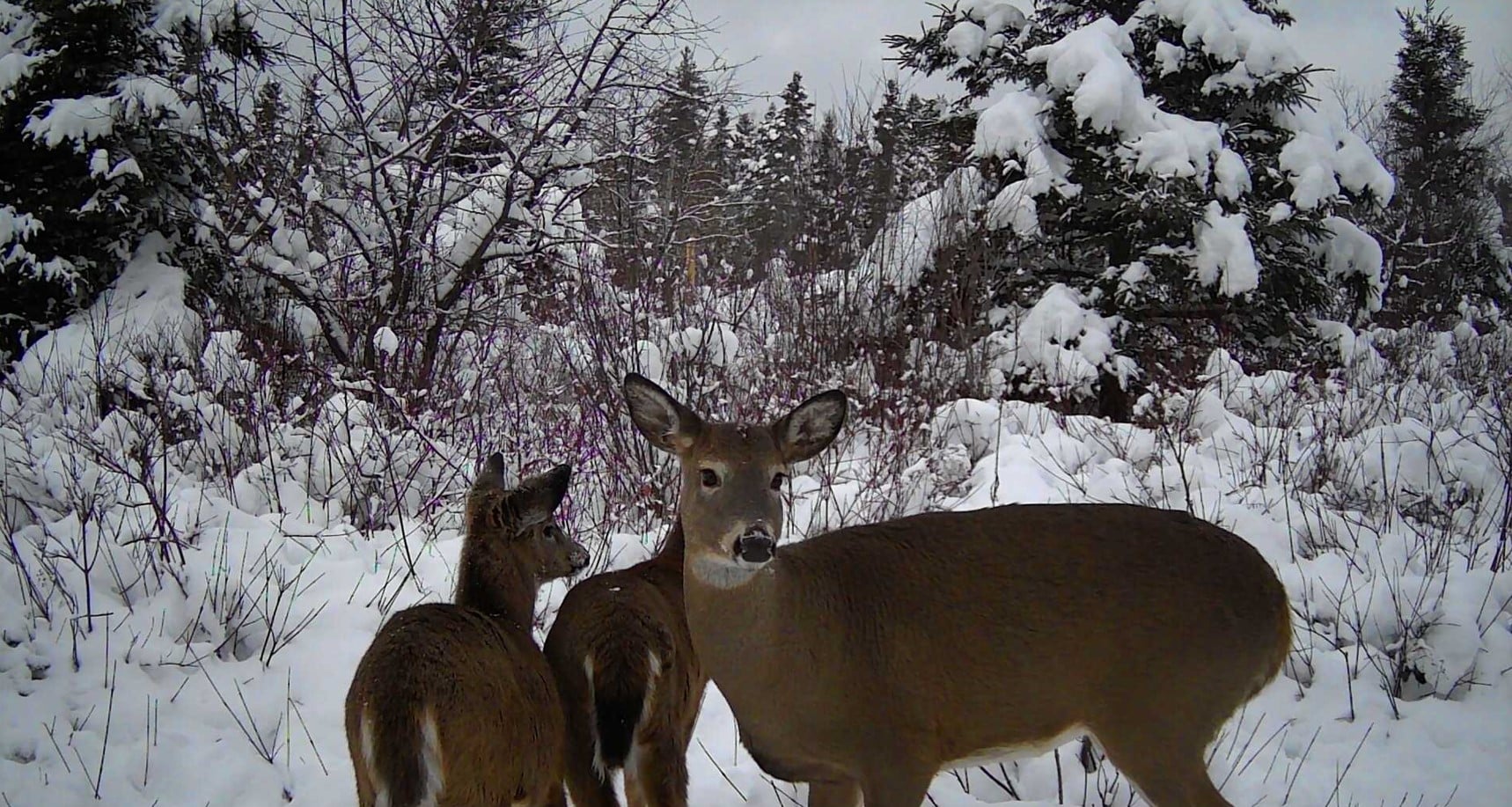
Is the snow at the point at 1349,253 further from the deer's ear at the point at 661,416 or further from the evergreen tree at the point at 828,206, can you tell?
the deer's ear at the point at 661,416

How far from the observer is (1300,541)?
19.2 ft

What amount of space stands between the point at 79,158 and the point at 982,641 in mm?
17682

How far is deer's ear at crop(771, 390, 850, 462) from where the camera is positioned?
352 cm

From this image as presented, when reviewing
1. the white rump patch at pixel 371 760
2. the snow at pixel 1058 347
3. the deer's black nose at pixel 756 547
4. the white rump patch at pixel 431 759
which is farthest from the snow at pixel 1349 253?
the white rump patch at pixel 371 760

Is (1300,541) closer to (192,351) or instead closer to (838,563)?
(838,563)

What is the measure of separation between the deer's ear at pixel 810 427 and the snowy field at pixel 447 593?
42.0 inches

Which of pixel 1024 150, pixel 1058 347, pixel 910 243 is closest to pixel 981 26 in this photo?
pixel 1024 150

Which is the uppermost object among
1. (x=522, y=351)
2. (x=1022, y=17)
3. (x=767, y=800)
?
(x=1022, y=17)

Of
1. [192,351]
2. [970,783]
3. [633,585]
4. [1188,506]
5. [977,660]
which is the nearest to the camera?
[977,660]

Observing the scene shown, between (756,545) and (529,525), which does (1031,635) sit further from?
(529,525)

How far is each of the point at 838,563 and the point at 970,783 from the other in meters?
1.40

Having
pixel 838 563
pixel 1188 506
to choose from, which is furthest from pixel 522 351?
pixel 838 563

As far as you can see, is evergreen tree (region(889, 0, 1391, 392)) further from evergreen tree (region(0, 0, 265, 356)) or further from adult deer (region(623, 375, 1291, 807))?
evergreen tree (region(0, 0, 265, 356))

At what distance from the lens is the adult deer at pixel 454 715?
280 centimetres
